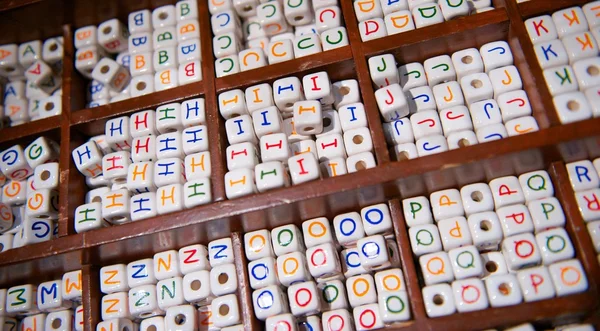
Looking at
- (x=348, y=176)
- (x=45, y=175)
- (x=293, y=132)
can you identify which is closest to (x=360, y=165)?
(x=348, y=176)

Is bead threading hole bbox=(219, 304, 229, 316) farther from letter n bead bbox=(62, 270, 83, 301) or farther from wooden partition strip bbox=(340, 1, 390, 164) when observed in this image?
wooden partition strip bbox=(340, 1, 390, 164)

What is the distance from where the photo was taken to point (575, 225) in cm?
132

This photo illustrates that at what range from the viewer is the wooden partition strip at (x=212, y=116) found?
1484mm

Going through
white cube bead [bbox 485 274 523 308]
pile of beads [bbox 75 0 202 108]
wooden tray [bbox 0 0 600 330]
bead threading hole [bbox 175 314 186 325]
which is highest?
pile of beads [bbox 75 0 202 108]

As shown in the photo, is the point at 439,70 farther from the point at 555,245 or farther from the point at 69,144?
the point at 69,144

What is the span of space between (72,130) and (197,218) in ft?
1.81

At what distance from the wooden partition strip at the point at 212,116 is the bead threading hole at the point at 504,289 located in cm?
71

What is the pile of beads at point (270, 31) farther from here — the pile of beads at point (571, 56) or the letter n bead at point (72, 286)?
the letter n bead at point (72, 286)

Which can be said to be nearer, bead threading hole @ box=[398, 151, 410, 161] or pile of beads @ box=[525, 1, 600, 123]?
pile of beads @ box=[525, 1, 600, 123]

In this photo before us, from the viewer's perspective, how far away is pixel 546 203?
138cm

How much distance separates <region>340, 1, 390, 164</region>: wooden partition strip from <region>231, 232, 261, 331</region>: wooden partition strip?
17.0 inches

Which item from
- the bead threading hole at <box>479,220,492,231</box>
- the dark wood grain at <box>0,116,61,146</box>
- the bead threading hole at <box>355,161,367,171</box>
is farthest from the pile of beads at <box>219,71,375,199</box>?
the dark wood grain at <box>0,116,61,146</box>

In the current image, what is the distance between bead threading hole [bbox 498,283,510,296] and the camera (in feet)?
4.35

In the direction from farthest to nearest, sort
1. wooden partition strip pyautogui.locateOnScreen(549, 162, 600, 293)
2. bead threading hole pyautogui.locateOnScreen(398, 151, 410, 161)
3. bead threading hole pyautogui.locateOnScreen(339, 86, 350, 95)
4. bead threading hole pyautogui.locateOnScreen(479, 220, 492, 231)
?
bead threading hole pyautogui.locateOnScreen(339, 86, 350, 95), bead threading hole pyautogui.locateOnScreen(398, 151, 410, 161), bead threading hole pyautogui.locateOnScreen(479, 220, 492, 231), wooden partition strip pyautogui.locateOnScreen(549, 162, 600, 293)
